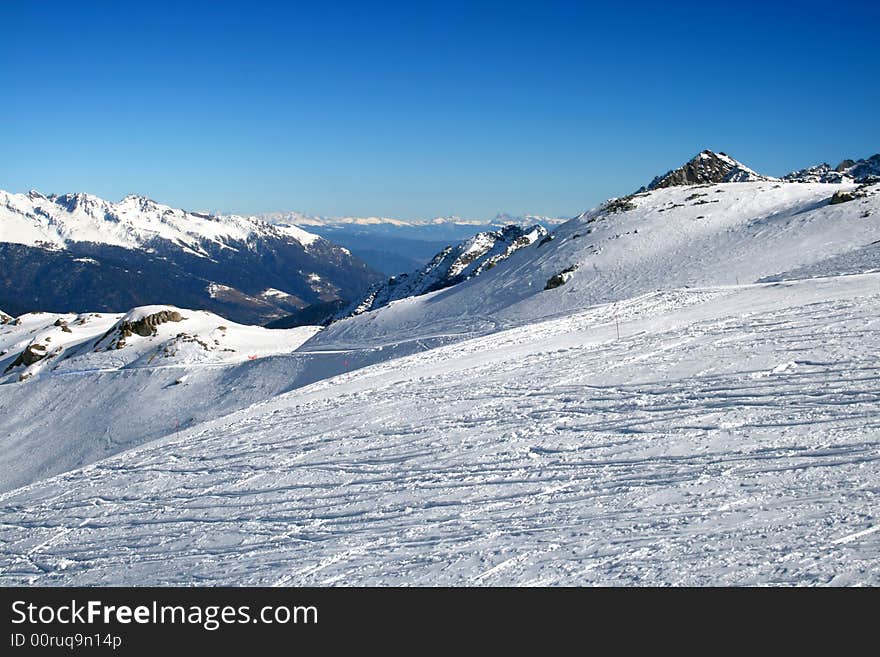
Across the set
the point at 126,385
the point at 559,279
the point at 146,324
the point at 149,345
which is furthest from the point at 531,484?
the point at 146,324

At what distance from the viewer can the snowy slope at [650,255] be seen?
36.8 metres

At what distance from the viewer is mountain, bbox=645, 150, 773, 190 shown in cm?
8162

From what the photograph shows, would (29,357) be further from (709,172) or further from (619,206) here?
(709,172)

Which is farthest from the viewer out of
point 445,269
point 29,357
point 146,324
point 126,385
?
point 445,269

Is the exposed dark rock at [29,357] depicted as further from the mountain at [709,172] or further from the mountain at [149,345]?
the mountain at [709,172]

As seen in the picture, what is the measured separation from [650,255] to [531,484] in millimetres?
37570

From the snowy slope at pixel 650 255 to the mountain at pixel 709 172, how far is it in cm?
2545

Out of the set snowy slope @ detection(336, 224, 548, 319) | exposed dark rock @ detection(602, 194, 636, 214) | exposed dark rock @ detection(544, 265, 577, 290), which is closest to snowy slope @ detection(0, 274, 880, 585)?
exposed dark rock @ detection(544, 265, 577, 290)

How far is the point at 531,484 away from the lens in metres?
10.4

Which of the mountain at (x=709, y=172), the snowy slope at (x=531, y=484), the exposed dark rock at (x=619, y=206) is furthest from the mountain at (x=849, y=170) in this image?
the snowy slope at (x=531, y=484)

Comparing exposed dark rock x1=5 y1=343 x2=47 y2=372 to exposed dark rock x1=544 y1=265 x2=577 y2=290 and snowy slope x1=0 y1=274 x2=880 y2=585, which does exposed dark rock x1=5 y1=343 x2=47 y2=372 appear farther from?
snowy slope x1=0 y1=274 x2=880 y2=585

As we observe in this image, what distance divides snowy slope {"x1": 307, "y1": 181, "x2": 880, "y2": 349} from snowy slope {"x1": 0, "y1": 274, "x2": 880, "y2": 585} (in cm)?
1853
